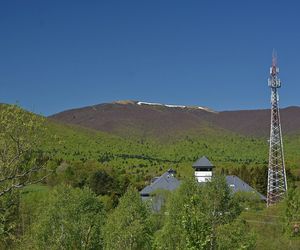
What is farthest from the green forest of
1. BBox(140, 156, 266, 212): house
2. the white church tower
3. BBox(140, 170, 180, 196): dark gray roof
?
the white church tower

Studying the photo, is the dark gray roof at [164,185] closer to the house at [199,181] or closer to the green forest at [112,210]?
the house at [199,181]

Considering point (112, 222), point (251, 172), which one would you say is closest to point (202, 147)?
point (251, 172)

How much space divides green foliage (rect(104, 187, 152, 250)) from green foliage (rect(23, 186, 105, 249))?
119 centimetres

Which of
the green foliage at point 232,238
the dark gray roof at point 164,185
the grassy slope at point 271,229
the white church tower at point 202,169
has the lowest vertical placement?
the grassy slope at point 271,229

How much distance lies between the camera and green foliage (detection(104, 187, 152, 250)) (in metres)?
31.0

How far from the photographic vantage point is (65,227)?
117 feet

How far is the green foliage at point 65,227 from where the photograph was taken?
112 ft

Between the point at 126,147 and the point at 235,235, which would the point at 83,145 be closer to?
the point at 126,147

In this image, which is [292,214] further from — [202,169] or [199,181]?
[202,169]

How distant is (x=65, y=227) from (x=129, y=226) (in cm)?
447

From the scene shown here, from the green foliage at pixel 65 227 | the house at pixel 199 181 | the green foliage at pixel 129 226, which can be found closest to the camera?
the green foliage at pixel 129 226

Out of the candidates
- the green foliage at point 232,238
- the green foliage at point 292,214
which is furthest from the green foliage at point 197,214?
the green foliage at point 292,214

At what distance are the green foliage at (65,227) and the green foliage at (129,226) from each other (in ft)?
3.92

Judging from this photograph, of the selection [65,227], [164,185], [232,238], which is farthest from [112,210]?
[232,238]
